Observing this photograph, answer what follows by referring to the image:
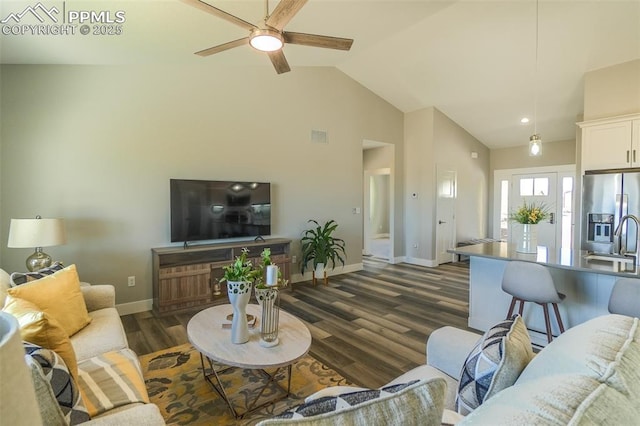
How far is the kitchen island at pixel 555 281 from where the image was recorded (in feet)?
8.36

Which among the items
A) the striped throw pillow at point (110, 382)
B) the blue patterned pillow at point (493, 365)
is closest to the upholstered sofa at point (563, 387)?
the blue patterned pillow at point (493, 365)

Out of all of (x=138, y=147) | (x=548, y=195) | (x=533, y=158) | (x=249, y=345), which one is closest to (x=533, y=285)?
(x=249, y=345)

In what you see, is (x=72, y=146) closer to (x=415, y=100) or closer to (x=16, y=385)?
(x=16, y=385)

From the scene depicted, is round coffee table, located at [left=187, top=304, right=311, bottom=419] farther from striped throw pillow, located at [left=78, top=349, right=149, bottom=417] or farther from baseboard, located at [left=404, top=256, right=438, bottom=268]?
baseboard, located at [left=404, top=256, right=438, bottom=268]

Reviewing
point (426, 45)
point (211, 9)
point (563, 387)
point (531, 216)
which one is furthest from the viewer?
point (426, 45)

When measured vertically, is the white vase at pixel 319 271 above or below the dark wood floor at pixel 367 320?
above

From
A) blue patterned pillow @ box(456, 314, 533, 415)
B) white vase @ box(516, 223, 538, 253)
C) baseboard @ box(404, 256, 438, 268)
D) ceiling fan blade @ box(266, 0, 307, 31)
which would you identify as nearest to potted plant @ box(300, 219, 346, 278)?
baseboard @ box(404, 256, 438, 268)

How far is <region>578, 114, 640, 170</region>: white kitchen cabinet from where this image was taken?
13.1ft

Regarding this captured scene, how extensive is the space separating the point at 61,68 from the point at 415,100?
5.57 metres

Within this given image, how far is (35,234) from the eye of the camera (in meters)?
2.82

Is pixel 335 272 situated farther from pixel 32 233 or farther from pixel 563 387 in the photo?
pixel 563 387

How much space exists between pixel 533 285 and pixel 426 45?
3.75 metres

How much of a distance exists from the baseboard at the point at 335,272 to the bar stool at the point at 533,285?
3290 millimetres

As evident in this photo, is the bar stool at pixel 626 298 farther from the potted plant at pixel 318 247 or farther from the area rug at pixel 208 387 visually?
the potted plant at pixel 318 247
